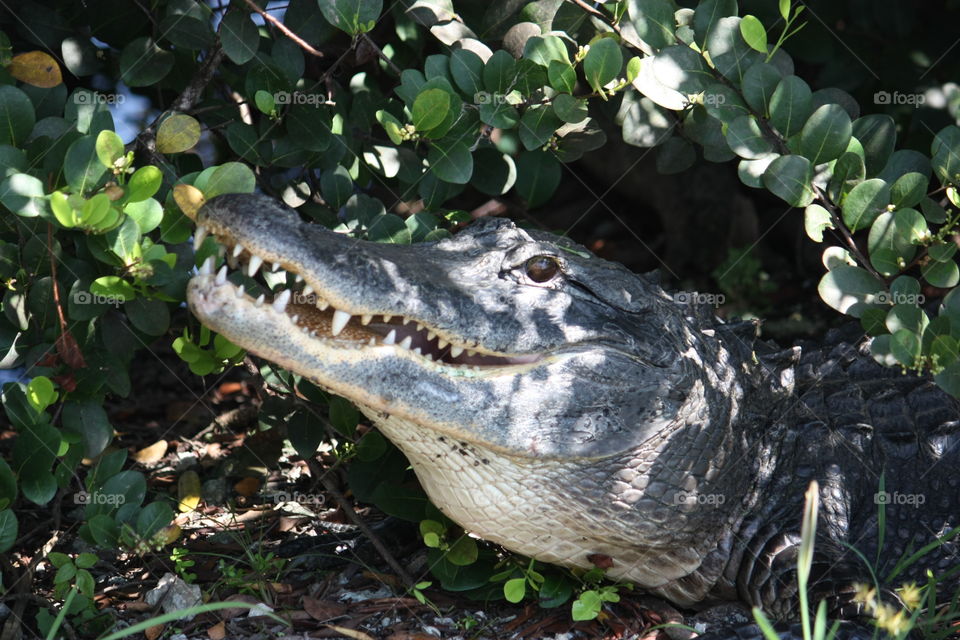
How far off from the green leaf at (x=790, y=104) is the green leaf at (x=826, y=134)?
0.03 meters

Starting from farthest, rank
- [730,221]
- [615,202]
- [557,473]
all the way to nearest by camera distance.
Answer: [615,202]
[730,221]
[557,473]

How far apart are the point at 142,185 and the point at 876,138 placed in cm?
208

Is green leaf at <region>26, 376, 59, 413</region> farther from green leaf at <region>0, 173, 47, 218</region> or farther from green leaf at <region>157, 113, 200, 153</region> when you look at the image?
green leaf at <region>157, 113, 200, 153</region>

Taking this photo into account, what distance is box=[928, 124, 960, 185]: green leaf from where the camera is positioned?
266 cm

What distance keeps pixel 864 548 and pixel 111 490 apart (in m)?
2.26

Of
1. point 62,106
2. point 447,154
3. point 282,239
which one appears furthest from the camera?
point 447,154

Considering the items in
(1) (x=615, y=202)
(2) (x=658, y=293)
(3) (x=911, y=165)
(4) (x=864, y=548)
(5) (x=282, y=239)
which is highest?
(3) (x=911, y=165)

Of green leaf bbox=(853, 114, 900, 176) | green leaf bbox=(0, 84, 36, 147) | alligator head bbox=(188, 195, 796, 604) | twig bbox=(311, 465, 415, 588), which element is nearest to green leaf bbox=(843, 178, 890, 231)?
green leaf bbox=(853, 114, 900, 176)

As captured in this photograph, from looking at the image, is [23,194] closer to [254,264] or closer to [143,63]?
[254,264]

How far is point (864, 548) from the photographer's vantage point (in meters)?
2.94

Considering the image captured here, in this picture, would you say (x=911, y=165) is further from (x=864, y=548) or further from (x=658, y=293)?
(x=864, y=548)

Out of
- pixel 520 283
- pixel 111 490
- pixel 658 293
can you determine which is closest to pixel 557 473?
pixel 520 283

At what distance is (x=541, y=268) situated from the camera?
2801mm

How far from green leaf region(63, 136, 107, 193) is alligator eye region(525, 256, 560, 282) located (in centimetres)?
118
